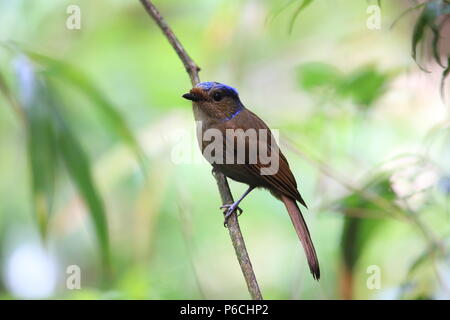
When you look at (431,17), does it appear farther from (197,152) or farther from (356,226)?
(197,152)

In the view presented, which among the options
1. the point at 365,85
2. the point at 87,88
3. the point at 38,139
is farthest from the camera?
the point at 365,85

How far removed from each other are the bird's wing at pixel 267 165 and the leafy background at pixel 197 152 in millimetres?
100

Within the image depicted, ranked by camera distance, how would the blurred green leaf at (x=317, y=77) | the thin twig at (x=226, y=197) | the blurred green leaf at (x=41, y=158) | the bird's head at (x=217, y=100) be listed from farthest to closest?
the blurred green leaf at (x=317, y=77)
the bird's head at (x=217, y=100)
the blurred green leaf at (x=41, y=158)
the thin twig at (x=226, y=197)

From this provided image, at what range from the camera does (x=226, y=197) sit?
278cm

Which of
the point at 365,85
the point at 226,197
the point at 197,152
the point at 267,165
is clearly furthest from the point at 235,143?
the point at 365,85

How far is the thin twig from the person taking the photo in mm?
1944

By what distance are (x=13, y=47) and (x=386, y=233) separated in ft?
8.83

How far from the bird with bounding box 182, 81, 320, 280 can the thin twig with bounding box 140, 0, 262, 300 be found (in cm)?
9

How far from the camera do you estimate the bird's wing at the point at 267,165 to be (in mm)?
2852

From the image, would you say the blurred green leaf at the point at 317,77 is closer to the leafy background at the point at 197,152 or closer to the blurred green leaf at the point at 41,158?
the leafy background at the point at 197,152

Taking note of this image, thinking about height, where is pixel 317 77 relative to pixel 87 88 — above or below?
above

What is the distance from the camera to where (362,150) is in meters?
4.15

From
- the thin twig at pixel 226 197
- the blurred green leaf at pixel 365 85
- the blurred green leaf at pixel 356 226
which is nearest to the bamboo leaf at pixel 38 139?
the thin twig at pixel 226 197

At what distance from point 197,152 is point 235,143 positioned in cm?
56
